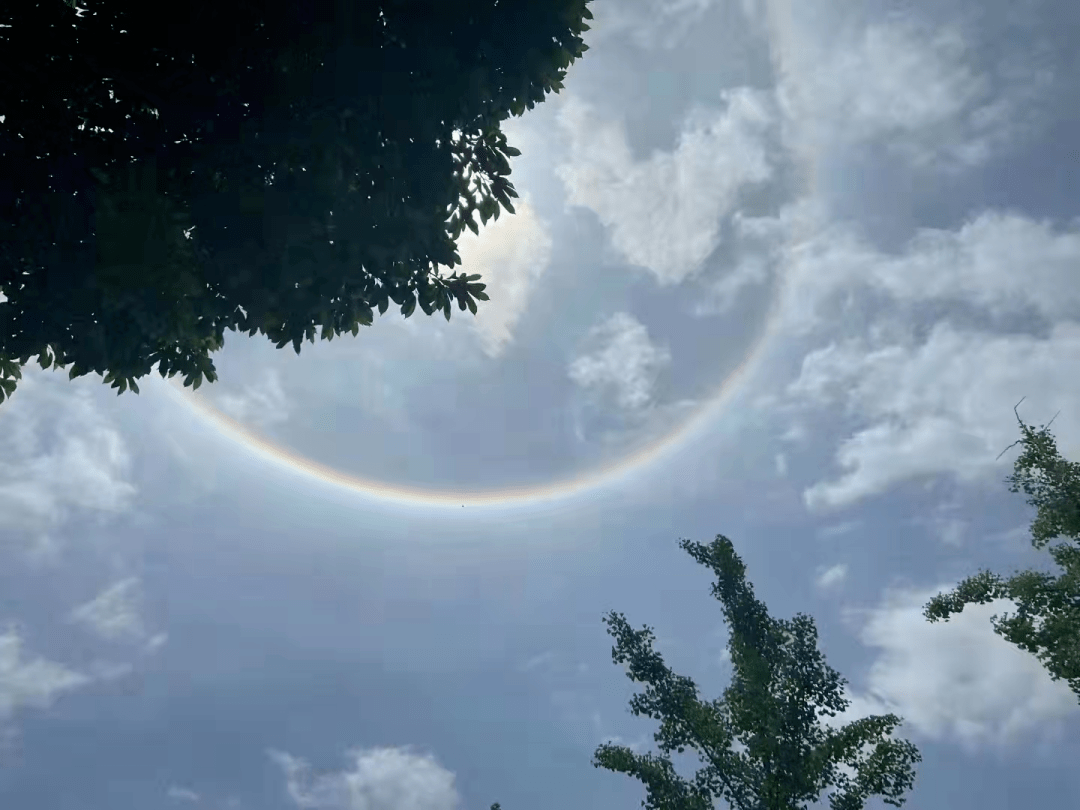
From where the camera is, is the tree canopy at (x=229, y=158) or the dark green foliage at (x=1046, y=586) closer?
the tree canopy at (x=229, y=158)

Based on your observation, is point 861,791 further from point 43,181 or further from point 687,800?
point 43,181

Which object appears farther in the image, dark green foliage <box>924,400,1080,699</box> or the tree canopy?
dark green foliage <box>924,400,1080,699</box>

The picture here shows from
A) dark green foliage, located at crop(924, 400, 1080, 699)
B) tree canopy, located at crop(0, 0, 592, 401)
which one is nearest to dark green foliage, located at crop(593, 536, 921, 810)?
dark green foliage, located at crop(924, 400, 1080, 699)

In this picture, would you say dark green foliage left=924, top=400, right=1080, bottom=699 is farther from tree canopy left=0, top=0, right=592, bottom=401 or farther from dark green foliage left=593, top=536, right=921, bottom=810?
tree canopy left=0, top=0, right=592, bottom=401

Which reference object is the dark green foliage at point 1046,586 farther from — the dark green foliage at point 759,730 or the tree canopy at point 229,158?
the tree canopy at point 229,158

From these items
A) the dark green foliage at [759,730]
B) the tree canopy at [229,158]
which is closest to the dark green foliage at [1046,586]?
the dark green foliage at [759,730]

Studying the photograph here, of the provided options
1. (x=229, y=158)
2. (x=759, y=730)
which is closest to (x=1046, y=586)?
(x=759, y=730)

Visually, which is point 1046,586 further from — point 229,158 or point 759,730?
point 229,158

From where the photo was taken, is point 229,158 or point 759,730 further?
point 759,730
